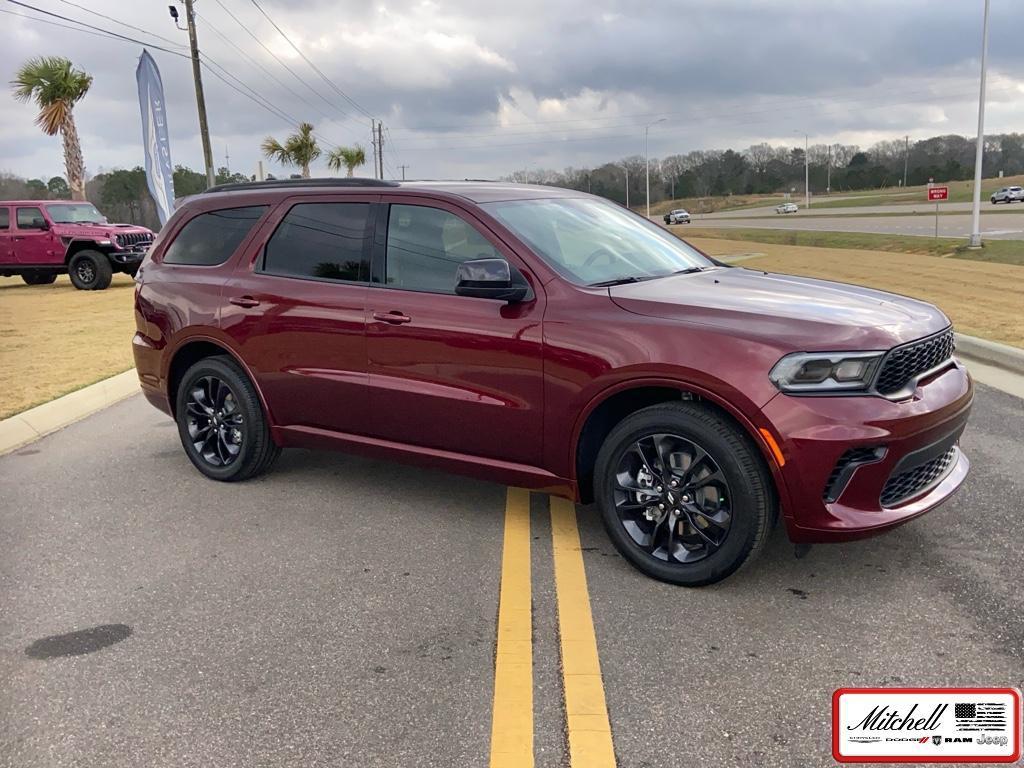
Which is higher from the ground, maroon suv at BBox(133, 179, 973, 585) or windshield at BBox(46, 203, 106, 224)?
windshield at BBox(46, 203, 106, 224)

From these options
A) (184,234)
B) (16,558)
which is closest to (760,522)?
(16,558)

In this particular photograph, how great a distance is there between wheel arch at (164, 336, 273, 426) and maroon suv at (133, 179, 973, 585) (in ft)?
0.06

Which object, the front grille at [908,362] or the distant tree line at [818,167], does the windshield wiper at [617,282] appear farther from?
the distant tree line at [818,167]

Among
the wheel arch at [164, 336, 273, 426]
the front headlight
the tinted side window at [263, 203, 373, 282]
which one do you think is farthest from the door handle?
the front headlight

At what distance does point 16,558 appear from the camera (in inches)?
175

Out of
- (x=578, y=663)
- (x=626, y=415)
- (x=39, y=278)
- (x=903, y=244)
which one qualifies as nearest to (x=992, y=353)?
(x=626, y=415)

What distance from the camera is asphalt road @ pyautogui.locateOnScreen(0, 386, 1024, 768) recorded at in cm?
279

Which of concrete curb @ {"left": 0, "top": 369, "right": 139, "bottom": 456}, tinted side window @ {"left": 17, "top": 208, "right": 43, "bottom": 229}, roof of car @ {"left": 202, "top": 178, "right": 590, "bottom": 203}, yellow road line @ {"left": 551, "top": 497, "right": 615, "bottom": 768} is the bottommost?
yellow road line @ {"left": 551, "top": 497, "right": 615, "bottom": 768}

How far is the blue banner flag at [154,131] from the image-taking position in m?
21.4

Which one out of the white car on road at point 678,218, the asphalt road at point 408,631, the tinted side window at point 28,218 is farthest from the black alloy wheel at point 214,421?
the white car on road at point 678,218

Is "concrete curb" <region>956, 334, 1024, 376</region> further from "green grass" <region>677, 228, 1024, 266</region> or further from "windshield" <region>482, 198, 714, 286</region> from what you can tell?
"green grass" <region>677, 228, 1024, 266</region>

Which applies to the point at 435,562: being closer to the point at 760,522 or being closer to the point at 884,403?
the point at 760,522

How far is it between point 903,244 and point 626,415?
95.2 feet

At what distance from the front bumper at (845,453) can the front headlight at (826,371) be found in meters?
0.05
